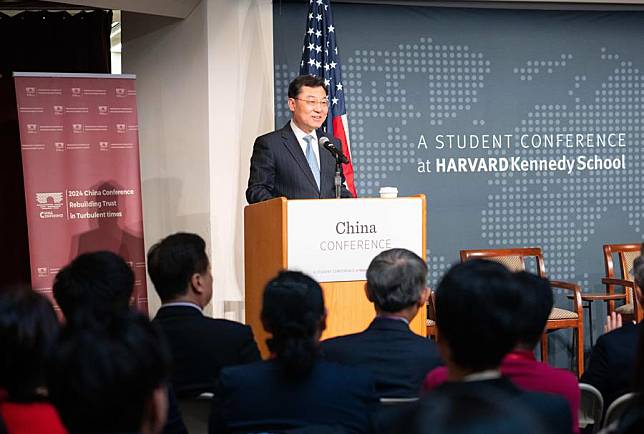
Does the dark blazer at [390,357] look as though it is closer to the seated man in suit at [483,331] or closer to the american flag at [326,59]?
the seated man in suit at [483,331]

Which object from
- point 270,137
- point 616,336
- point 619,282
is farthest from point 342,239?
point 619,282

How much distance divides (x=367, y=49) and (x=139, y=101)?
1889 mm

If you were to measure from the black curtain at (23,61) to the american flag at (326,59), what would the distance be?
5.90 ft

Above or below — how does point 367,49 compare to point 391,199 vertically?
above

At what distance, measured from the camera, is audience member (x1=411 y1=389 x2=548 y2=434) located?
111cm

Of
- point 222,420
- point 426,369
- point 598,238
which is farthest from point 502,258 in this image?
point 222,420

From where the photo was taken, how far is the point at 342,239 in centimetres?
455

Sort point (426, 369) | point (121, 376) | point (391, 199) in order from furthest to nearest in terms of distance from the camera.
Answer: point (391, 199) → point (426, 369) → point (121, 376)

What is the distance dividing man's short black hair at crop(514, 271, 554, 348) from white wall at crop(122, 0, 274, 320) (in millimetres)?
4342

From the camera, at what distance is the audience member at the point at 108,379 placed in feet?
5.30

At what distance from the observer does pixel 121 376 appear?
63.6 inches

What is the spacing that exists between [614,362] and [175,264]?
1.64m

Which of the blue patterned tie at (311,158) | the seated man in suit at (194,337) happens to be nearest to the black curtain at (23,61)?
the blue patterned tie at (311,158)

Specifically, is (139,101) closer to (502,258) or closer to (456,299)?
(502,258)
